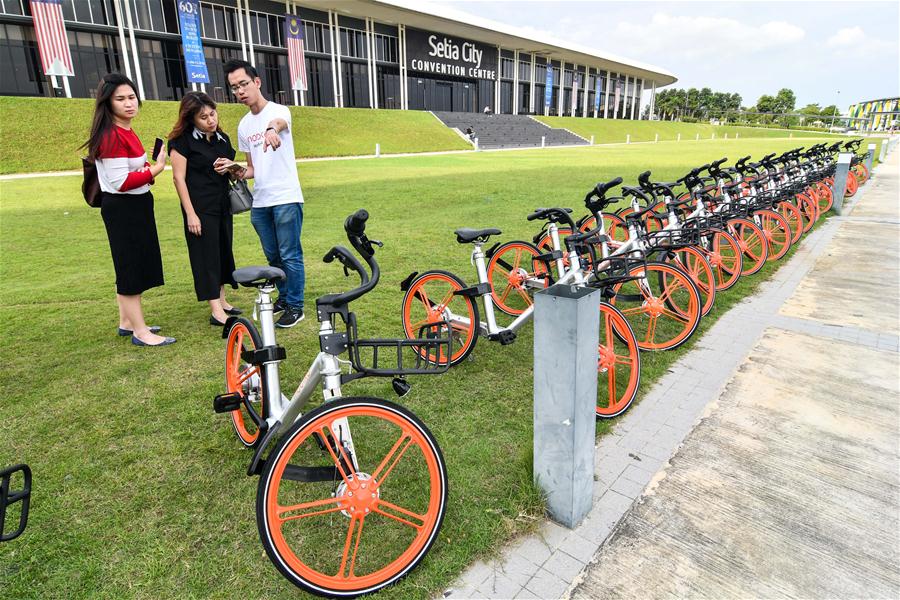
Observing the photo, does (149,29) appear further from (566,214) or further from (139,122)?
(566,214)

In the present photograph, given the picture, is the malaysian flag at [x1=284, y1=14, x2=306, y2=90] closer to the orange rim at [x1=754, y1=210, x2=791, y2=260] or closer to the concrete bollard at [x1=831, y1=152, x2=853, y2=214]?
the concrete bollard at [x1=831, y1=152, x2=853, y2=214]

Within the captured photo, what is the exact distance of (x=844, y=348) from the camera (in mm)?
4141

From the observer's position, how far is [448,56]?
→ 51.9m

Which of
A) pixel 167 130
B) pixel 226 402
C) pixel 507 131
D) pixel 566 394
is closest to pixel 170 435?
pixel 226 402

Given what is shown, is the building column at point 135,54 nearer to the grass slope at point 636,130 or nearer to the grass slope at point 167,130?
the grass slope at point 167,130

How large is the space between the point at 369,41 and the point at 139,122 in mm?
25433

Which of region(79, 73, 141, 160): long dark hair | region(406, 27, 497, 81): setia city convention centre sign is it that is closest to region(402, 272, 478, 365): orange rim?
region(79, 73, 141, 160): long dark hair

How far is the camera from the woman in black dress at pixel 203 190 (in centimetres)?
404

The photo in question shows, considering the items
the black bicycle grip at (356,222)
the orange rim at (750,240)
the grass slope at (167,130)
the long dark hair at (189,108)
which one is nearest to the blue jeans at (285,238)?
the long dark hair at (189,108)

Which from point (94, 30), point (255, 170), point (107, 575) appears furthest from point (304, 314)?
point (94, 30)

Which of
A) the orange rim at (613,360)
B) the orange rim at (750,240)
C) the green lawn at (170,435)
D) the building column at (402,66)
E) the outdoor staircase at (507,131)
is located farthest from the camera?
the building column at (402,66)

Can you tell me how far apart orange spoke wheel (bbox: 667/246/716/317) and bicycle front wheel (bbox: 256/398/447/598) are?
10.1 feet

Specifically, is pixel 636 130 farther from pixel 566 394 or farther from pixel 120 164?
pixel 566 394

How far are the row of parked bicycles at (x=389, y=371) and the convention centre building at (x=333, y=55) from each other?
37465mm
